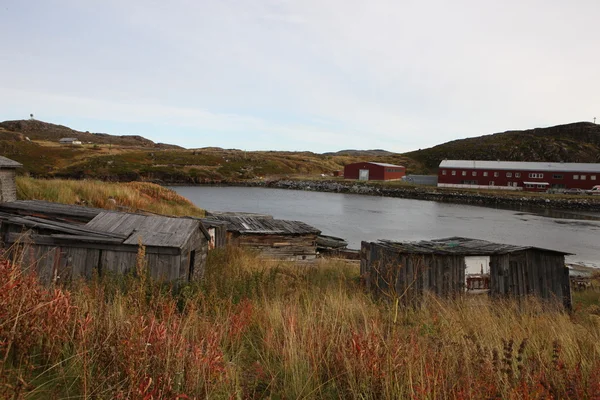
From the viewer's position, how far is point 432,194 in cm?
7369

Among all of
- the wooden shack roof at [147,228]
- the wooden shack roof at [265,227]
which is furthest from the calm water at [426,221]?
the wooden shack roof at [147,228]

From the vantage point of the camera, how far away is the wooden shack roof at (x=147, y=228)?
9.02 metres

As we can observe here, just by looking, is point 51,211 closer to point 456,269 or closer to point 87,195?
point 456,269

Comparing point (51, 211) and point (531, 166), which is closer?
point (51, 211)

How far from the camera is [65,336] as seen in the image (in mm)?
3531

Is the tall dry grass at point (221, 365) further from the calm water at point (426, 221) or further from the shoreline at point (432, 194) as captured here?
the shoreline at point (432, 194)

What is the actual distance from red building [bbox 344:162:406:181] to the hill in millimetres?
42194

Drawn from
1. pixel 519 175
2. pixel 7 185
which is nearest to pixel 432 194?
pixel 519 175

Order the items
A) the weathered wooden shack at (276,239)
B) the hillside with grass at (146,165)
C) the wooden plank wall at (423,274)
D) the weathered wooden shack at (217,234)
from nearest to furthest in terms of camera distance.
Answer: the wooden plank wall at (423,274) → the weathered wooden shack at (217,234) → the weathered wooden shack at (276,239) → the hillside with grass at (146,165)

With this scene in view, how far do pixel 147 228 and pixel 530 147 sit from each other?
152m

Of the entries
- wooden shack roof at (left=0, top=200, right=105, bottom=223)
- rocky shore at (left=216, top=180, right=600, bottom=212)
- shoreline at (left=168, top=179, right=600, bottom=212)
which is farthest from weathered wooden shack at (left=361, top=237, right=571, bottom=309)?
rocky shore at (left=216, top=180, right=600, bottom=212)

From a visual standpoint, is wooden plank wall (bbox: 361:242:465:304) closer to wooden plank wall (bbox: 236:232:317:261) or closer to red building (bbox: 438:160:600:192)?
wooden plank wall (bbox: 236:232:317:261)

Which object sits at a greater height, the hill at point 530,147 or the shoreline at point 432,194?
the hill at point 530,147

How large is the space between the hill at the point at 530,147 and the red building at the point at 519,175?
51.9 m
